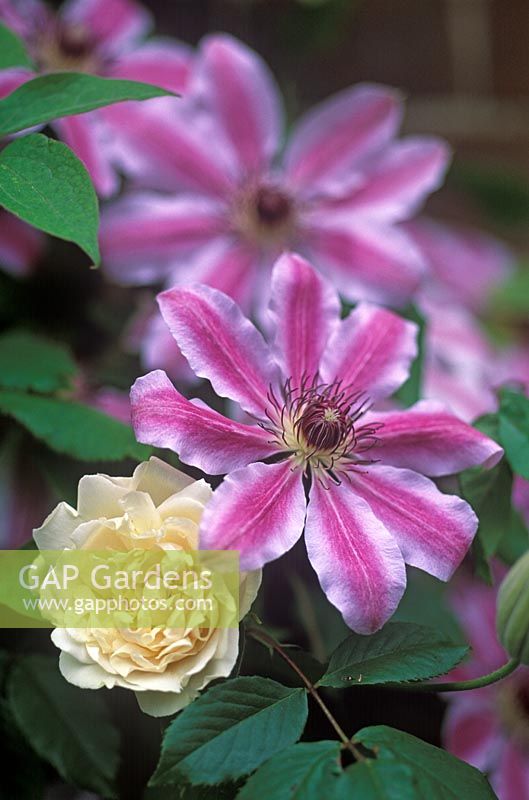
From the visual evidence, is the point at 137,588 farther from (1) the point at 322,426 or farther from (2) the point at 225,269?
(2) the point at 225,269

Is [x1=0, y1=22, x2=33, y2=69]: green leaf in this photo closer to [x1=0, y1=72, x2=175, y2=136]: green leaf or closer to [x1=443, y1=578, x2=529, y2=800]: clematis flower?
[x1=0, y1=72, x2=175, y2=136]: green leaf

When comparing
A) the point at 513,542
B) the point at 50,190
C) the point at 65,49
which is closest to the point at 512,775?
the point at 513,542

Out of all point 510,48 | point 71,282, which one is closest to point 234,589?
point 71,282

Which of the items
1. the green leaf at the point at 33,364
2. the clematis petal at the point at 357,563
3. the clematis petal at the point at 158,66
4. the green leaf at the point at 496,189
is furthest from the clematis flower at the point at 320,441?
the green leaf at the point at 496,189

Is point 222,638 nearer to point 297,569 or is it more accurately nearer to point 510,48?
point 297,569

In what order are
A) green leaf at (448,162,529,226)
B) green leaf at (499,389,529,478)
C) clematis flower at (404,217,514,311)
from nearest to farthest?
Result: 1. green leaf at (499,389,529,478)
2. clematis flower at (404,217,514,311)
3. green leaf at (448,162,529,226)

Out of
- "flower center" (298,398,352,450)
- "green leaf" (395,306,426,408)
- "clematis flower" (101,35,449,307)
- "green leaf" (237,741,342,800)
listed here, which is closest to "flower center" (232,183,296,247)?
"clematis flower" (101,35,449,307)
